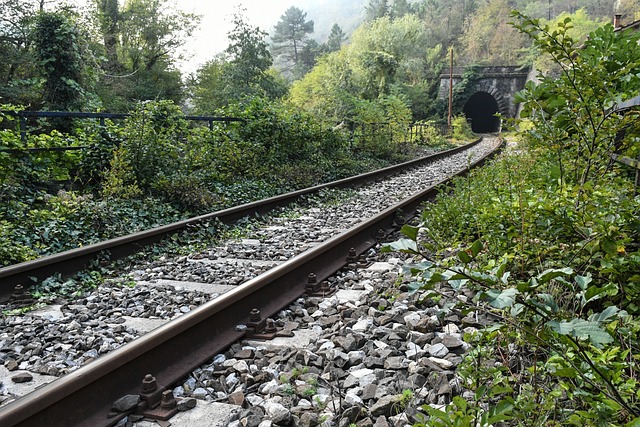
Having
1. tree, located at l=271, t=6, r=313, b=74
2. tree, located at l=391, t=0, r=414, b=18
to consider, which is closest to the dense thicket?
tree, located at l=271, t=6, r=313, b=74

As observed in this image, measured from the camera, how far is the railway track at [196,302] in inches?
86.4

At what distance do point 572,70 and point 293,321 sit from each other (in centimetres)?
296

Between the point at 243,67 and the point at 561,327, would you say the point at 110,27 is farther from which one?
the point at 561,327

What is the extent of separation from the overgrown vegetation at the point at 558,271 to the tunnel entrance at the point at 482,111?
5491cm

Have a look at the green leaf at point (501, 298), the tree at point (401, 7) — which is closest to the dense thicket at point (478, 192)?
the green leaf at point (501, 298)

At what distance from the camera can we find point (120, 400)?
236 cm

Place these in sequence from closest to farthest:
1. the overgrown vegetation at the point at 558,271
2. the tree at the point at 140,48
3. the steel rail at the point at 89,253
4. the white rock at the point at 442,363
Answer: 1. the overgrown vegetation at the point at 558,271
2. the white rock at the point at 442,363
3. the steel rail at the point at 89,253
4. the tree at the point at 140,48

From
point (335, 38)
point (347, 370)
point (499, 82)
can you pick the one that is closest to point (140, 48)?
point (499, 82)

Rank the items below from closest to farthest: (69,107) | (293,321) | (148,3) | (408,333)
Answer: (408,333) < (293,321) < (69,107) < (148,3)

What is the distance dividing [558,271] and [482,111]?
203ft

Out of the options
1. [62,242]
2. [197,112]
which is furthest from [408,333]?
[197,112]

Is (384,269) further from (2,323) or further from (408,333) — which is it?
(2,323)

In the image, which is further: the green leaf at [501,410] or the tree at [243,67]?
the tree at [243,67]

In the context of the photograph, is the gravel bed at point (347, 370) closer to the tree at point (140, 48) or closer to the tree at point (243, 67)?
the tree at point (140, 48)
